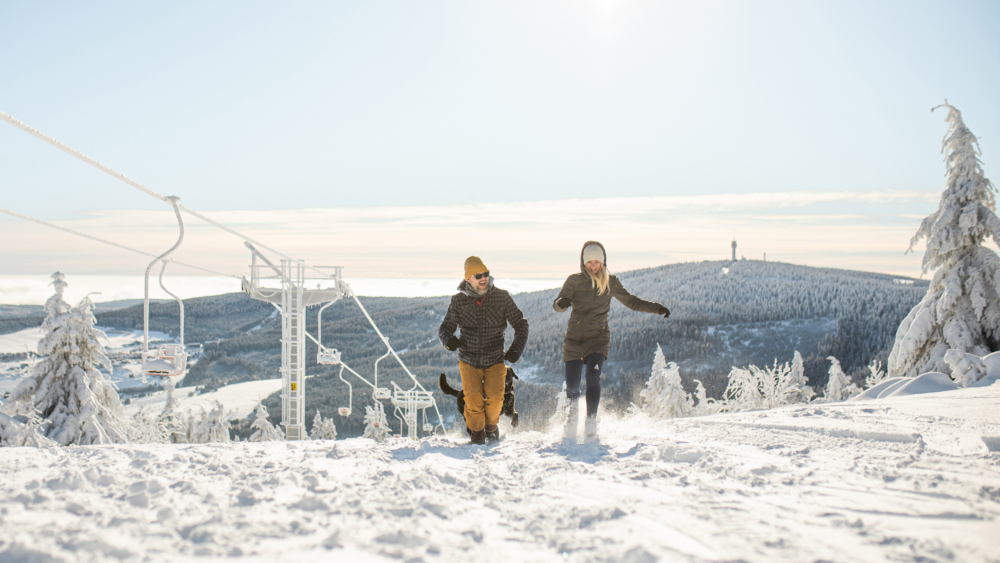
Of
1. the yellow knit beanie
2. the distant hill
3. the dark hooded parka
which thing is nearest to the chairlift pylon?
the yellow knit beanie

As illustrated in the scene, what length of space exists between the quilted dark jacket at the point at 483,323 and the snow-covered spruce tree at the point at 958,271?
44.8 feet

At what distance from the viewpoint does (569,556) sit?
7.09 ft

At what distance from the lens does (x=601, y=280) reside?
6.02 m

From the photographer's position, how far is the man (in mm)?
5680

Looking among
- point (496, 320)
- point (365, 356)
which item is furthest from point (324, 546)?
point (365, 356)

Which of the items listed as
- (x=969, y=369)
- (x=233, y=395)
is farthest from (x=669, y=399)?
(x=233, y=395)

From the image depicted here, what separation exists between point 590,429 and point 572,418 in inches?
13.9

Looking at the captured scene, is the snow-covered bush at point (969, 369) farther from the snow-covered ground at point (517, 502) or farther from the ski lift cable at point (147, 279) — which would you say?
the ski lift cable at point (147, 279)

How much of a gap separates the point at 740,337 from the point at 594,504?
7855 inches

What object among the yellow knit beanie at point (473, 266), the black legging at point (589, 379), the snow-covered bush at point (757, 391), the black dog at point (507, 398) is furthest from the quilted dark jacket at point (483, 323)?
the snow-covered bush at point (757, 391)

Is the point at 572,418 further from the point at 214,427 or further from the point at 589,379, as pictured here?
the point at 214,427

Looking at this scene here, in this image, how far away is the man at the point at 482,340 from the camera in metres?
5.68

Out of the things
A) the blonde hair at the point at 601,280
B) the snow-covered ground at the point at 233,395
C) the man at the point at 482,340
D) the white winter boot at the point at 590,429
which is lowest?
the snow-covered ground at the point at 233,395

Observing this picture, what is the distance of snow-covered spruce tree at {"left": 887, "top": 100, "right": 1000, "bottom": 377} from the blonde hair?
41.7ft
